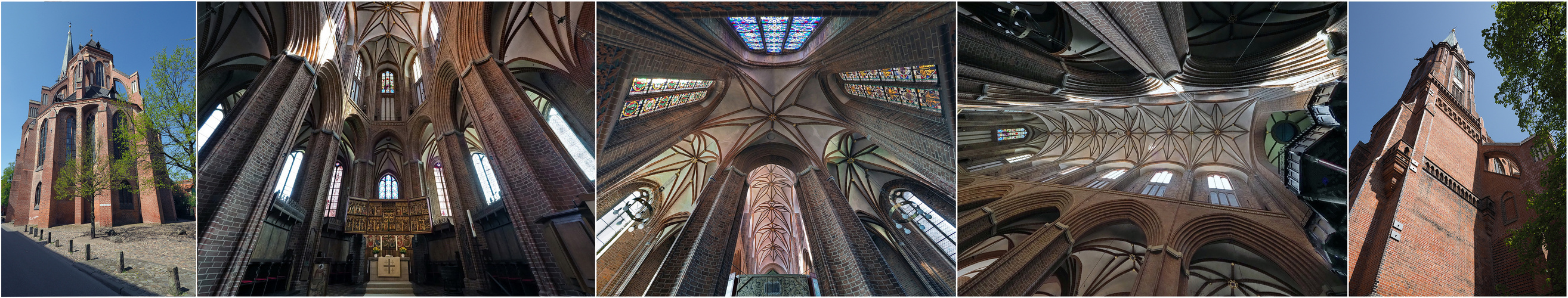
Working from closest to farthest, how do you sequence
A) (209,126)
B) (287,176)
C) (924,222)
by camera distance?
(209,126), (287,176), (924,222)

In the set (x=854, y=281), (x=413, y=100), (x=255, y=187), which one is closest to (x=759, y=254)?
(x=854, y=281)

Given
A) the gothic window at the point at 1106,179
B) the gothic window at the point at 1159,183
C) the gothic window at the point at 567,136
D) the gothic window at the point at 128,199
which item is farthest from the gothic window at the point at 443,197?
the gothic window at the point at 1159,183

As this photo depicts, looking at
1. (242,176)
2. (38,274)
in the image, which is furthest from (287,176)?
(38,274)

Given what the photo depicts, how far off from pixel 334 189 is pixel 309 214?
0.32 metres

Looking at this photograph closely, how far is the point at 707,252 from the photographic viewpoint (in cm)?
803

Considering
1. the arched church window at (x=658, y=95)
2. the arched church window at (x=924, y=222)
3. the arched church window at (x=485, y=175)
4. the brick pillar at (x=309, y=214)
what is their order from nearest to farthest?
the brick pillar at (x=309, y=214)
the arched church window at (x=485, y=175)
the arched church window at (x=658, y=95)
the arched church window at (x=924, y=222)

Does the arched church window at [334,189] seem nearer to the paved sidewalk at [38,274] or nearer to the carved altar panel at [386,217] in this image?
the carved altar panel at [386,217]

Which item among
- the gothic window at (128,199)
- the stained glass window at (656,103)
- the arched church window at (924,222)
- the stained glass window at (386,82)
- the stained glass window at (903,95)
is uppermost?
the stained glass window at (386,82)

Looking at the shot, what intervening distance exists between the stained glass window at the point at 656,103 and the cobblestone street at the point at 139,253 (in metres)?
3.84

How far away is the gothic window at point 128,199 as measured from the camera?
15.2 ft

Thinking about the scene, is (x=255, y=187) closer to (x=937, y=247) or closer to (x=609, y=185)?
(x=609, y=185)

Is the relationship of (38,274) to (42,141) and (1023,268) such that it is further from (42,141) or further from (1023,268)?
(1023,268)

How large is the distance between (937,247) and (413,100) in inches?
245

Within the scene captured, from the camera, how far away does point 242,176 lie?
469 centimetres
